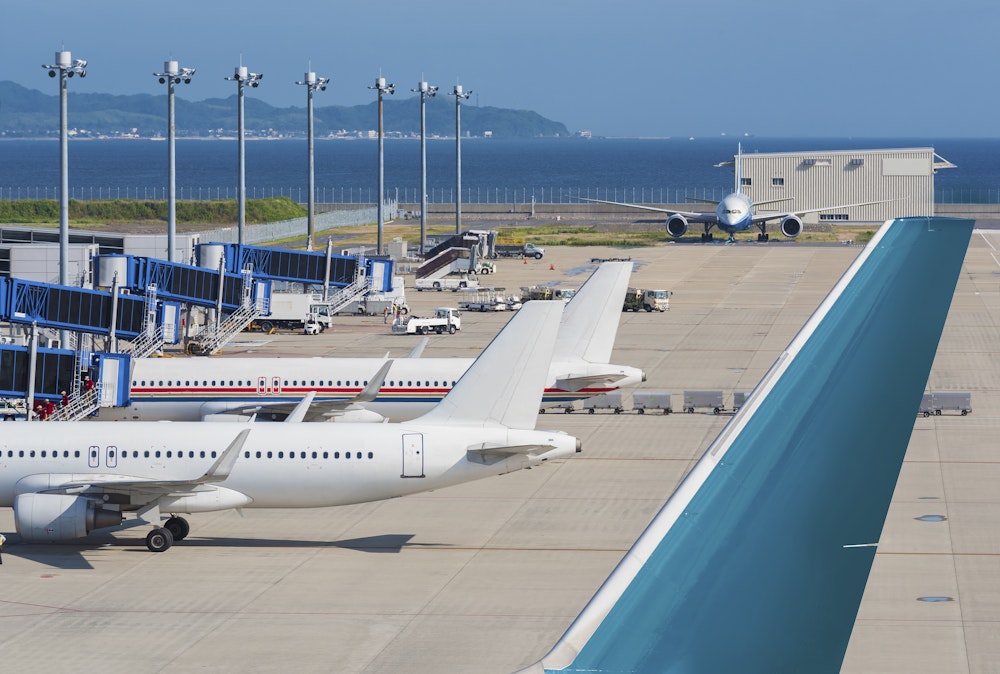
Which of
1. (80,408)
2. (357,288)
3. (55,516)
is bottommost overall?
(55,516)

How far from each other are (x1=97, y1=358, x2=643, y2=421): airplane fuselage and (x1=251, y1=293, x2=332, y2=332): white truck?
2823 centimetres

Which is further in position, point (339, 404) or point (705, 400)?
point (705, 400)

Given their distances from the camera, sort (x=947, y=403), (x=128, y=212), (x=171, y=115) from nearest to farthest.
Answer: (x=947, y=403) → (x=171, y=115) → (x=128, y=212)

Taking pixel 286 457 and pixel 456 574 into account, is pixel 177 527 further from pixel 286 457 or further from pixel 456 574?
pixel 456 574

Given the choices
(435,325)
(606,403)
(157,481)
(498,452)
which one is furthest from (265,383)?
(435,325)

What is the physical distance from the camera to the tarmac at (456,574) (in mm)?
25188

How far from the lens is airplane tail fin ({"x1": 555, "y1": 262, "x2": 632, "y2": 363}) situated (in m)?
45.0

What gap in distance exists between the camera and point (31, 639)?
2592cm

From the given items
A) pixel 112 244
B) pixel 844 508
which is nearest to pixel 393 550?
pixel 844 508

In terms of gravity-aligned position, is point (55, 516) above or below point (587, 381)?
below

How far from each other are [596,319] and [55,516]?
762 inches

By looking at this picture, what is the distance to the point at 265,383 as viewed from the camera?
1837 inches

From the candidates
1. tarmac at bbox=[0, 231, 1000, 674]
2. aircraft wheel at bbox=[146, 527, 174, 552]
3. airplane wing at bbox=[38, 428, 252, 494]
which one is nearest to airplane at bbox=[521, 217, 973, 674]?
tarmac at bbox=[0, 231, 1000, 674]

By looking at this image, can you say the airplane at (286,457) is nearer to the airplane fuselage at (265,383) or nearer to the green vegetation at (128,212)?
the airplane fuselage at (265,383)
